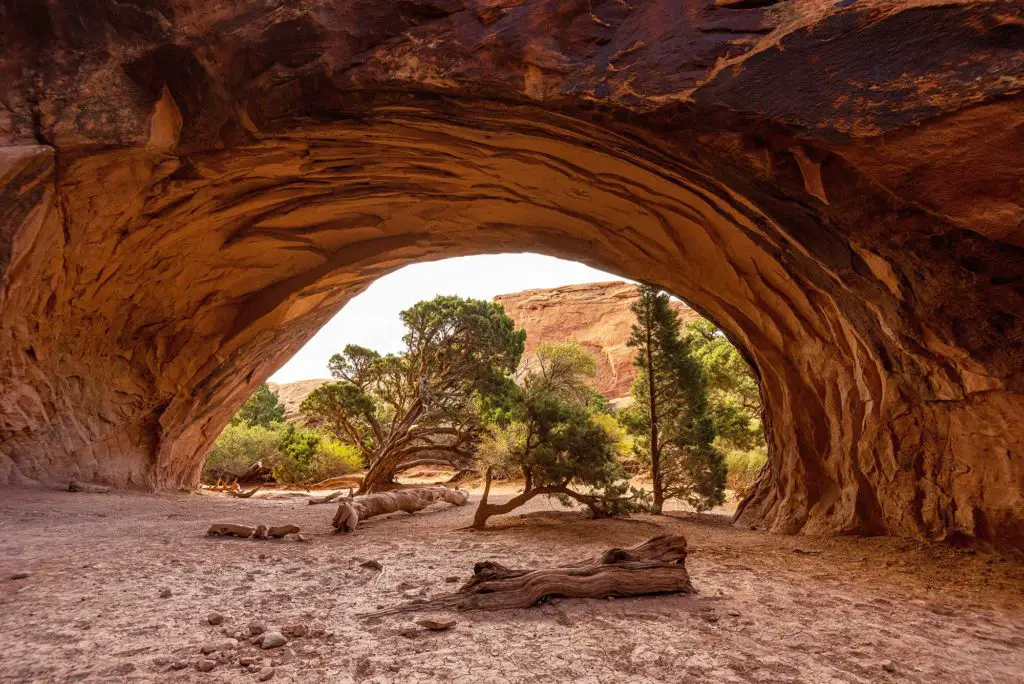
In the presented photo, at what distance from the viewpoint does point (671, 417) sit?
10898 mm

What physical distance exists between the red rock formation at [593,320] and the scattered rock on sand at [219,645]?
1465 inches

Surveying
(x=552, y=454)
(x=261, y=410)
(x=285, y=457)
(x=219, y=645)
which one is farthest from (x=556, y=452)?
(x=261, y=410)

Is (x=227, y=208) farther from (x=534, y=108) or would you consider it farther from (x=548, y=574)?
(x=548, y=574)

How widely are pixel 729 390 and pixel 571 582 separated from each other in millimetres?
15854

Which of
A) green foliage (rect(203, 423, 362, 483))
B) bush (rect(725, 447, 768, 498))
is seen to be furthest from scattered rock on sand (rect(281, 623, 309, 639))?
green foliage (rect(203, 423, 362, 483))

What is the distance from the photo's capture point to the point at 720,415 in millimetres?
12609

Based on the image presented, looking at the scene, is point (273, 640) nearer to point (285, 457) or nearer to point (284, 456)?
point (285, 457)

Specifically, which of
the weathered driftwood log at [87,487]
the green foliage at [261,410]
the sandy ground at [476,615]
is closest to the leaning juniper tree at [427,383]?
the weathered driftwood log at [87,487]

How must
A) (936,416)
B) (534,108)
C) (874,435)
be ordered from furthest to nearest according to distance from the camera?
(874,435) < (936,416) < (534,108)

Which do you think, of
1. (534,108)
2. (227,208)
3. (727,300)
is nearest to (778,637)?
(534,108)

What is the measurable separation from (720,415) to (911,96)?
33.6 ft

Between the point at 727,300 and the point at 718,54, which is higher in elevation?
the point at 718,54

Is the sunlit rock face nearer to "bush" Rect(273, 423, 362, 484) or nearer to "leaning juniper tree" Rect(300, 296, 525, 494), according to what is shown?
"leaning juniper tree" Rect(300, 296, 525, 494)

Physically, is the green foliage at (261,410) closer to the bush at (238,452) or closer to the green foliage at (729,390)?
the bush at (238,452)
